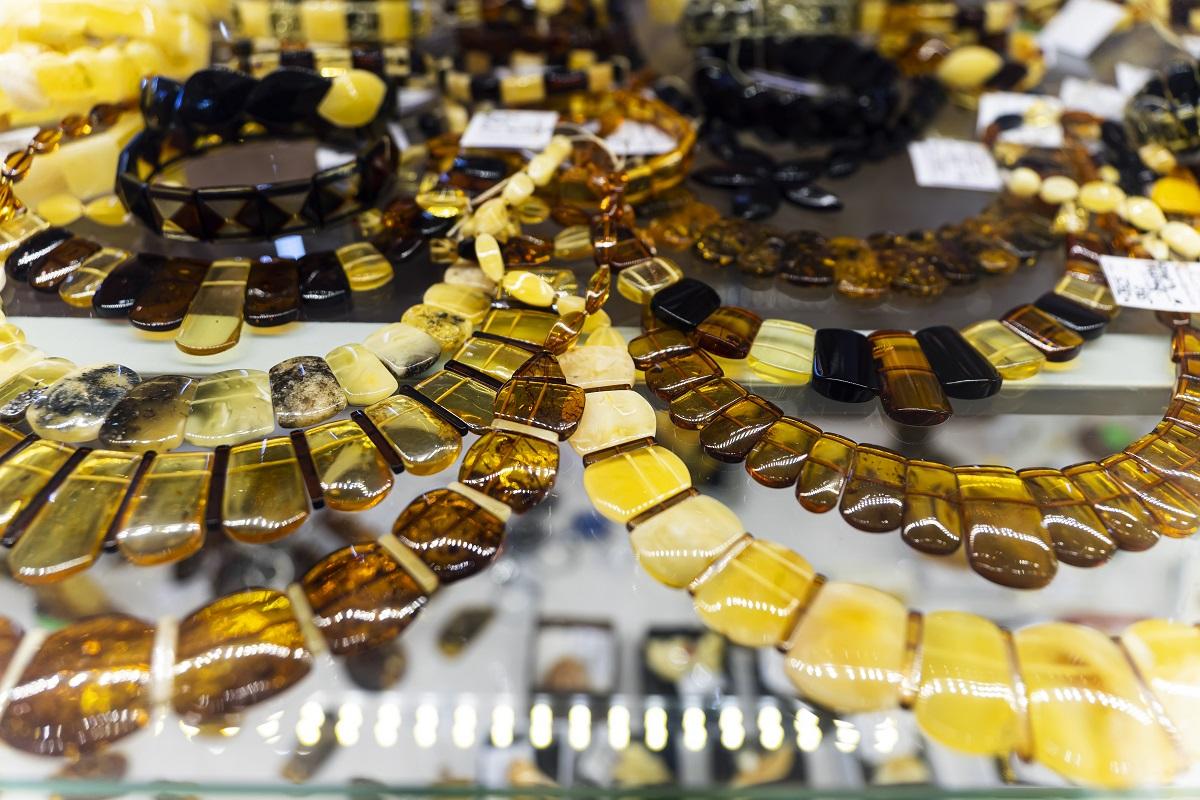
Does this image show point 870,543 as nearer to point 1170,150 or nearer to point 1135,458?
point 1135,458

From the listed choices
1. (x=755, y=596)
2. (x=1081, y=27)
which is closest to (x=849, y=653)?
(x=755, y=596)

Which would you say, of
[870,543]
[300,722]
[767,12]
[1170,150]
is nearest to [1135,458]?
[870,543]

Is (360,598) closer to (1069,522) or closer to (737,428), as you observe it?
(737,428)

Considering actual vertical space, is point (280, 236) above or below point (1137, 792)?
above

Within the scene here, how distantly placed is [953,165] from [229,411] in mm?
983

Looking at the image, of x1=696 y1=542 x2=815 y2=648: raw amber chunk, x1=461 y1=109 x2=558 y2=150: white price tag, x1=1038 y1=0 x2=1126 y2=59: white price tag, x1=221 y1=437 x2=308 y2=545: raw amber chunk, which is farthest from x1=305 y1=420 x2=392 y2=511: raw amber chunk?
x1=1038 y1=0 x2=1126 y2=59: white price tag

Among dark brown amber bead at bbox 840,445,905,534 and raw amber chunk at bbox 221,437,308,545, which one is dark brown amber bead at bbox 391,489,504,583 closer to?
raw amber chunk at bbox 221,437,308,545

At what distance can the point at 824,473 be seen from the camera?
0.75 m

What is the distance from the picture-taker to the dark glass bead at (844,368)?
0.82 m

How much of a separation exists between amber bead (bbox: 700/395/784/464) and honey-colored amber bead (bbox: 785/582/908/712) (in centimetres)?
16

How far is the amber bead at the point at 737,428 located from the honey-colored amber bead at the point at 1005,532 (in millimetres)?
178

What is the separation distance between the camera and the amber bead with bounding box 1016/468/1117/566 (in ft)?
2.31

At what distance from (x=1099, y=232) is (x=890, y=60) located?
0.46m

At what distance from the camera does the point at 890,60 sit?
53.4 inches
